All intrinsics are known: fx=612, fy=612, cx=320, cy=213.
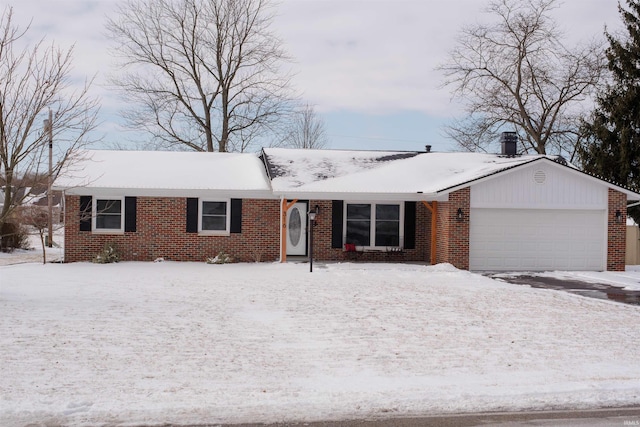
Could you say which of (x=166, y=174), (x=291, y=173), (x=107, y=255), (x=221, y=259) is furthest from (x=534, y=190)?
(x=107, y=255)

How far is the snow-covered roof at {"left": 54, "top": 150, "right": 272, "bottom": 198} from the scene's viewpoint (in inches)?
728

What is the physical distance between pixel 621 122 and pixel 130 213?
19.0 m

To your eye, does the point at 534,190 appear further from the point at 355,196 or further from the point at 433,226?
the point at 355,196

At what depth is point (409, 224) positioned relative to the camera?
1969 centimetres

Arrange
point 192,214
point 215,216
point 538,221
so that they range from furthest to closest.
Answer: point 215,216 → point 192,214 → point 538,221

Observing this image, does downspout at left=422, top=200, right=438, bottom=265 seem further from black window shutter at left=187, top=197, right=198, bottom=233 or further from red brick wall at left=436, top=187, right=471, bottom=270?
black window shutter at left=187, top=197, right=198, bottom=233

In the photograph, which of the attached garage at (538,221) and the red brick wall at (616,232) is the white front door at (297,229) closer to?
the attached garage at (538,221)

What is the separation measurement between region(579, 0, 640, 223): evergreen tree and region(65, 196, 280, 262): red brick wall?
1383 cm

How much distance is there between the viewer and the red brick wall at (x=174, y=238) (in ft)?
61.7

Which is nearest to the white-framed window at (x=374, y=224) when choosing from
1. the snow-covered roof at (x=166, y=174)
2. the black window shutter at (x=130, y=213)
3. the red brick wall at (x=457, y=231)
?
the red brick wall at (x=457, y=231)

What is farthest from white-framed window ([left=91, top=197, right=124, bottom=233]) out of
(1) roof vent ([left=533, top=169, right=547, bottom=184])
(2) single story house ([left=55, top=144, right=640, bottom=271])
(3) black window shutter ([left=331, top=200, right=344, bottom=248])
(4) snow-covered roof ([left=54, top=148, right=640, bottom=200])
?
(1) roof vent ([left=533, top=169, right=547, bottom=184])

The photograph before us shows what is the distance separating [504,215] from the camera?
18.1 metres

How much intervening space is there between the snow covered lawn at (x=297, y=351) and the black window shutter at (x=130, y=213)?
500 cm

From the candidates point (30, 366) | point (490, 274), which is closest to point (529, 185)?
point (490, 274)
